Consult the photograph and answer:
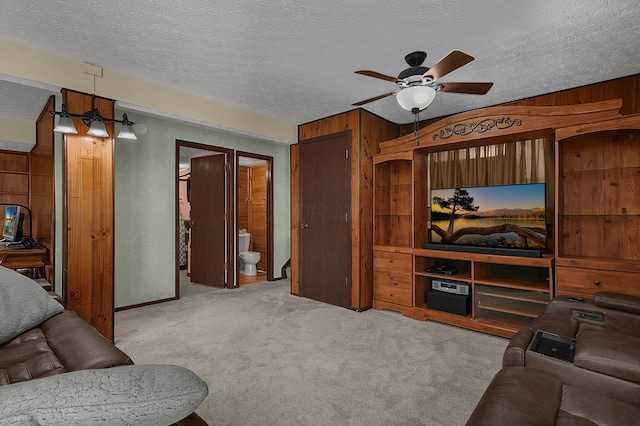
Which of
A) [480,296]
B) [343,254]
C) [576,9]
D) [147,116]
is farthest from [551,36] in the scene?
[147,116]

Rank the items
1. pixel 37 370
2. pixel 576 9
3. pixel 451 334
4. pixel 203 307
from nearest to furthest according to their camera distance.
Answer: pixel 37 370, pixel 576 9, pixel 451 334, pixel 203 307

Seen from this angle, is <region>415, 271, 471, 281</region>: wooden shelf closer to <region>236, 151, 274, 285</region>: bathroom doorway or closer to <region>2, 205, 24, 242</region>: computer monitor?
<region>236, 151, 274, 285</region>: bathroom doorway

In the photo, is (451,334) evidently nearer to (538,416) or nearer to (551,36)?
(538,416)

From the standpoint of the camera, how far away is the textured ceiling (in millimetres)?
2031

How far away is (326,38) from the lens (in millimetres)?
2369

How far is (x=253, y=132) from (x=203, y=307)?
2236mm

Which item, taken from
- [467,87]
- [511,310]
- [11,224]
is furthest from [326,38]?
[11,224]

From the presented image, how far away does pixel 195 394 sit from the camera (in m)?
0.68

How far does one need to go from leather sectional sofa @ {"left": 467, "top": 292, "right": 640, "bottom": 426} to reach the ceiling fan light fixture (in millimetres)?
1566

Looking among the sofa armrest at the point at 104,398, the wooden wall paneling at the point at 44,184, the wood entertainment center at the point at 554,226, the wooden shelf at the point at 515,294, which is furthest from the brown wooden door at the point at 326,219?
the sofa armrest at the point at 104,398

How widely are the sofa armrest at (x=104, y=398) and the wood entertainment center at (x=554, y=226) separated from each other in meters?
3.13

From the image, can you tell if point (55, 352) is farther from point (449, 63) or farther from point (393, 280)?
point (393, 280)

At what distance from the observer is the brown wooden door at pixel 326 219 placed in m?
4.06

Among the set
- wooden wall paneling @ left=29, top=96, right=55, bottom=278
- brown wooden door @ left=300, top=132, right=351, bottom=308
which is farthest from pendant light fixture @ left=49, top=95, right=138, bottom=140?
brown wooden door @ left=300, top=132, right=351, bottom=308
